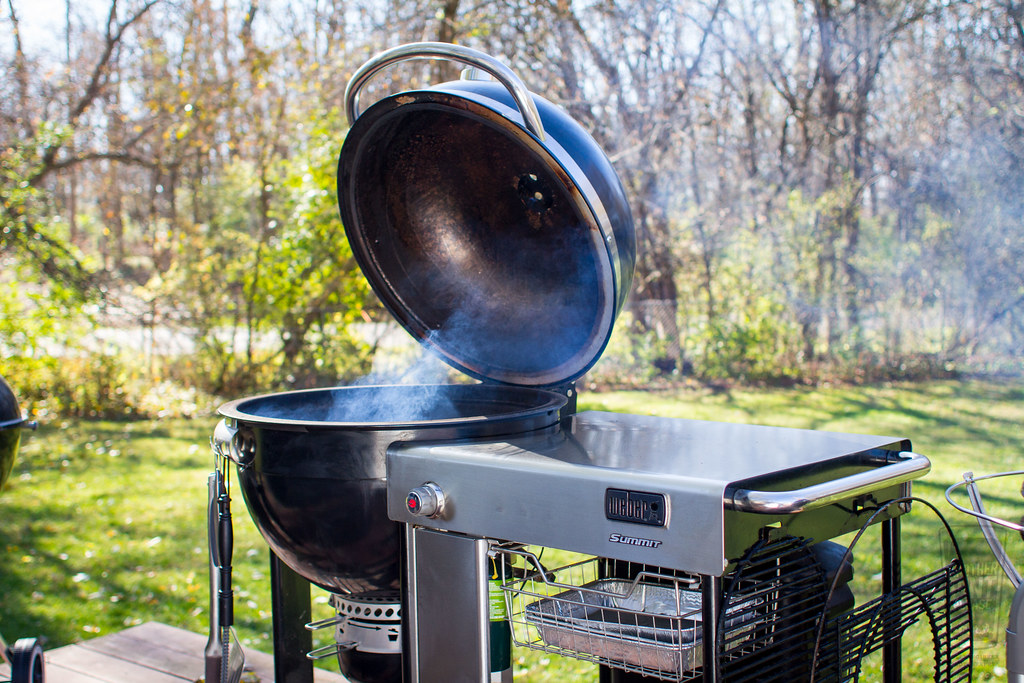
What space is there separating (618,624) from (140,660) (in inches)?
75.0

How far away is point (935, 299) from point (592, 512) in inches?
281

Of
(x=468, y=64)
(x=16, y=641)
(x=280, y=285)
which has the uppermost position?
(x=468, y=64)

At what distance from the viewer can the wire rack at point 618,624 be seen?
1441 mm

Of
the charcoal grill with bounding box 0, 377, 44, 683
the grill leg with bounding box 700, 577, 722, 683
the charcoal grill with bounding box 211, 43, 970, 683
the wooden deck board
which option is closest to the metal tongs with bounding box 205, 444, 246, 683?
the charcoal grill with bounding box 211, 43, 970, 683

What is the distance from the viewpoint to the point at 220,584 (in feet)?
6.53

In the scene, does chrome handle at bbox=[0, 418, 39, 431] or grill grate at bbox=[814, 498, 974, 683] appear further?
chrome handle at bbox=[0, 418, 39, 431]

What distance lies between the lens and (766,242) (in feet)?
25.8

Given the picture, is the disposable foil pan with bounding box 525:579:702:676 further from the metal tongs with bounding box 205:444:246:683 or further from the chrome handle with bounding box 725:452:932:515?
the metal tongs with bounding box 205:444:246:683

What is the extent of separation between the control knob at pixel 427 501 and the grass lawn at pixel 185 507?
1479 millimetres

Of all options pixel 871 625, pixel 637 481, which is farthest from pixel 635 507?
pixel 871 625

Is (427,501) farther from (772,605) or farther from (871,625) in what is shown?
(871,625)

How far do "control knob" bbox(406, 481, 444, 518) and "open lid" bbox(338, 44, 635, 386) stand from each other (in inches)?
21.3

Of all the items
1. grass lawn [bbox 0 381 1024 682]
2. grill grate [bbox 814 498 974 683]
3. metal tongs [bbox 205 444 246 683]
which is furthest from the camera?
grass lawn [bbox 0 381 1024 682]

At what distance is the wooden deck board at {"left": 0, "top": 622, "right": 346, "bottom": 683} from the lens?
2518 mm
